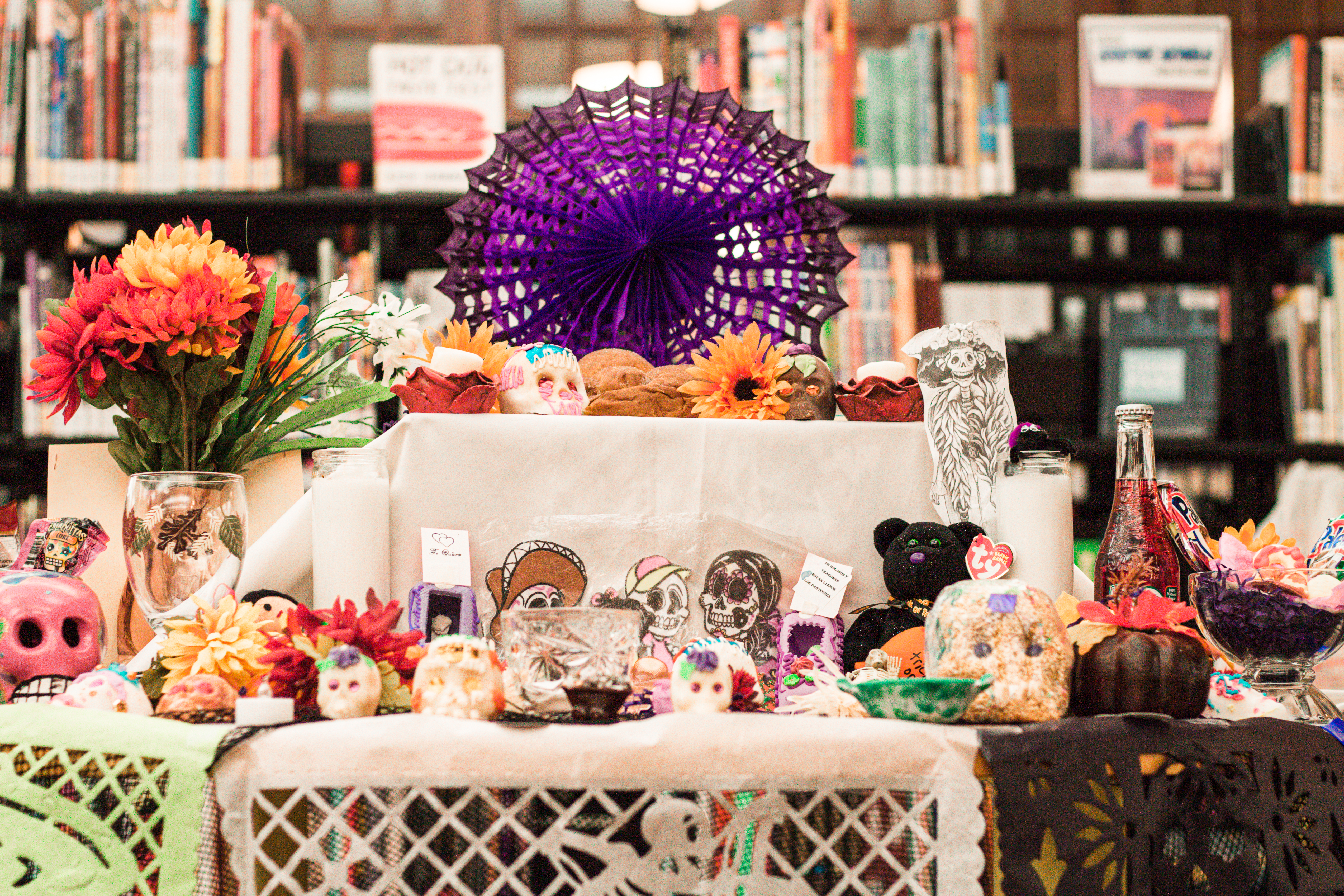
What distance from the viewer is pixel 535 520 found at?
120cm

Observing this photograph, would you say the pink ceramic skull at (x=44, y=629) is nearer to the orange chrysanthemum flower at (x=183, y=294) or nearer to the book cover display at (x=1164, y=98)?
the orange chrysanthemum flower at (x=183, y=294)

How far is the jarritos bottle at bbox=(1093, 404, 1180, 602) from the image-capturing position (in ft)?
3.75

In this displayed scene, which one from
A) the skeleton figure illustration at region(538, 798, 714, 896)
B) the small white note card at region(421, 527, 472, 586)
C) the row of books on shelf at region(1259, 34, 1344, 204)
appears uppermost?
the row of books on shelf at region(1259, 34, 1344, 204)

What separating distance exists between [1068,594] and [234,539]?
0.79 m

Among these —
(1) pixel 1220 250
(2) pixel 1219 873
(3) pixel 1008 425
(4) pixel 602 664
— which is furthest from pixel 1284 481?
(4) pixel 602 664

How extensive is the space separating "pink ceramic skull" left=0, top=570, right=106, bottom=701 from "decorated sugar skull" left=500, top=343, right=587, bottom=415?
46 centimetres

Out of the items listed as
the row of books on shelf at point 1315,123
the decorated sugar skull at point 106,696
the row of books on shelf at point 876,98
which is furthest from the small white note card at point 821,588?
the row of books on shelf at point 1315,123

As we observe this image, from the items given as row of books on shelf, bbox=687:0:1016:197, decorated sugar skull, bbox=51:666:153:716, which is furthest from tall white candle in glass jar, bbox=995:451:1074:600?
row of books on shelf, bbox=687:0:1016:197

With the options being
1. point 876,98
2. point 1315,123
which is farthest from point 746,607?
point 1315,123

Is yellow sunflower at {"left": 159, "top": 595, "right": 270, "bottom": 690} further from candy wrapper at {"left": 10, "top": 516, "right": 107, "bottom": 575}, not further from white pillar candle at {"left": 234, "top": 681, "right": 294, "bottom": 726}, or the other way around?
candy wrapper at {"left": 10, "top": 516, "right": 107, "bottom": 575}

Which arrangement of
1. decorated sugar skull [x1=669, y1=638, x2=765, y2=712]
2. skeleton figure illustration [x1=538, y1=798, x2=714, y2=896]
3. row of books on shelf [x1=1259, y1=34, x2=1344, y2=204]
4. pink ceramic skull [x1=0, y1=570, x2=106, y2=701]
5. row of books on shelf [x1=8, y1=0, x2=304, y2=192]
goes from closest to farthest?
skeleton figure illustration [x1=538, y1=798, x2=714, y2=896] < decorated sugar skull [x1=669, y1=638, x2=765, y2=712] < pink ceramic skull [x1=0, y1=570, x2=106, y2=701] < row of books on shelf [x1=8, y1=0, x2=304, y2=192] < row of books on shelf [x1=1259, y1=34, x2=1344, y2=204]

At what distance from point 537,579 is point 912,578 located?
379 mm

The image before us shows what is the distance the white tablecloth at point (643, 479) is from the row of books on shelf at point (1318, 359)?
6.02ft

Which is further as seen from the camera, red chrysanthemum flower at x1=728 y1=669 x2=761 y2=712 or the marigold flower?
the marigold flower
